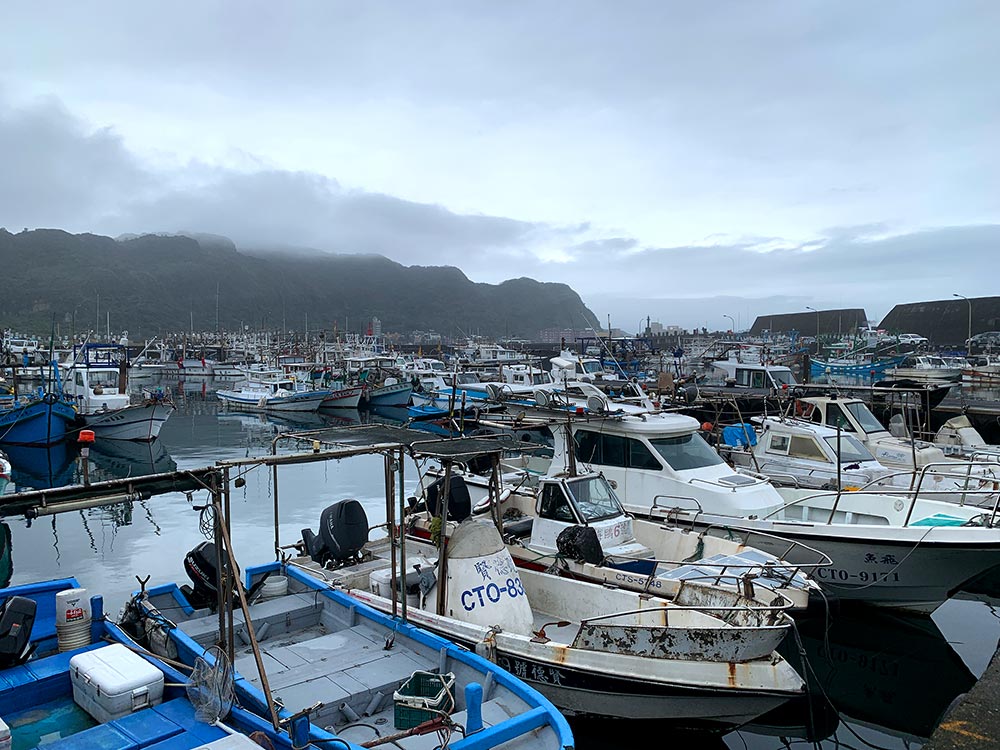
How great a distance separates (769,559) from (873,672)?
8.82ft

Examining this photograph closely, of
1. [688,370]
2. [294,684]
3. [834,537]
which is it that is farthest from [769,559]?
[688,370]

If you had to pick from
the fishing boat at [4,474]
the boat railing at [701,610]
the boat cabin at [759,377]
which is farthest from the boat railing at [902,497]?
the fishing boat at [4,474]

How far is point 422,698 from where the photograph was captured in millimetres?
6086

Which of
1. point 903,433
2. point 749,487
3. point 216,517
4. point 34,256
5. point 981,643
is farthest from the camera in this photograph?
point 34,256

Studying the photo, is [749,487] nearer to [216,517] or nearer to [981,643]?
[981,643]

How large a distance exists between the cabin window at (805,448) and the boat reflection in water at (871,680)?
4.28m

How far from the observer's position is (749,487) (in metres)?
12.5

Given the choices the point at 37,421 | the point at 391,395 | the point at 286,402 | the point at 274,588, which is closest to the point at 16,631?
the point at 274,588

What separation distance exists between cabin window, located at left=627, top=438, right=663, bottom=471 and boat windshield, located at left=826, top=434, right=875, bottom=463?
4.76 meters

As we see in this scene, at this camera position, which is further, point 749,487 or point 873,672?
point 749,487

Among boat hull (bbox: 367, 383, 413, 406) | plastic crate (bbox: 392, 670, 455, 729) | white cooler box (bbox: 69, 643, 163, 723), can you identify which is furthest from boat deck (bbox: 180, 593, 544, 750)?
boat hull (bbox: 367, 383, 413, 406)

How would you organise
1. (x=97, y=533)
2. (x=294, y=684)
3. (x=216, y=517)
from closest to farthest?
(x=216, y=517) → (x=294, y=684) → (x=97, y=533)

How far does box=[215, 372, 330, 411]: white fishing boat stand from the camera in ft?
153

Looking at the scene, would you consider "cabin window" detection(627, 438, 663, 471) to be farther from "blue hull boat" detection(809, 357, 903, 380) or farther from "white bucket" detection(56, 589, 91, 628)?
"blue hull boat" detection(809, 357, 903, 380)
